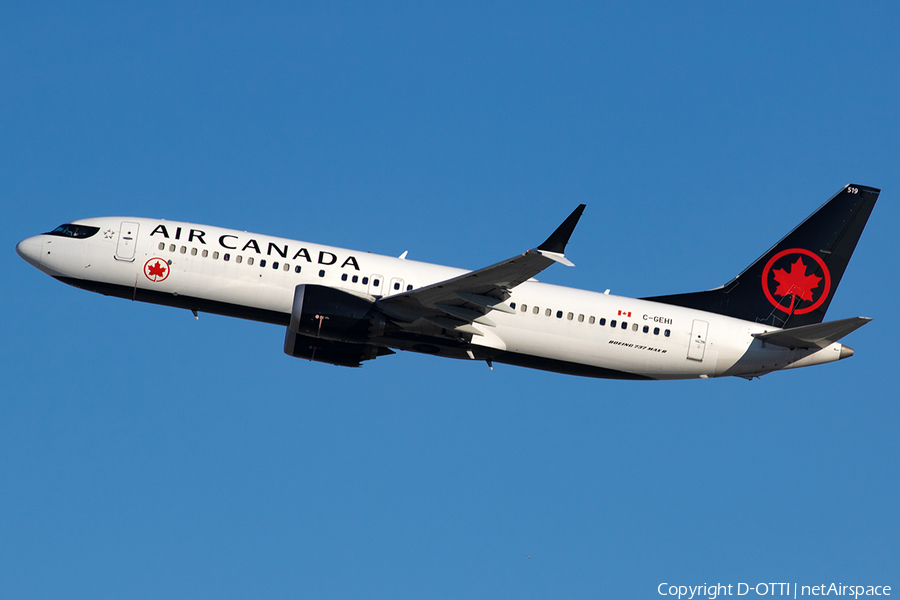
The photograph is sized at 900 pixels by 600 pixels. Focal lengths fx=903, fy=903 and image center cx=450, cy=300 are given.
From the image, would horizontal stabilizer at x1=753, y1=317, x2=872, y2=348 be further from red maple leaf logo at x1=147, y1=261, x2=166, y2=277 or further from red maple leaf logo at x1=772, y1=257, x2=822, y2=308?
red maple leaf logo at x1=147, y1=261, x2=166, y2=277

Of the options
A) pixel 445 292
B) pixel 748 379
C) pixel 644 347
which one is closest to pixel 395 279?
pixel 445 292

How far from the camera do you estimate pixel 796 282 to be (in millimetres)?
40094

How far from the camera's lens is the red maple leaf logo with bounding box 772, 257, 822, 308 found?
39.9 meters

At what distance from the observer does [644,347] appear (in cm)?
3712

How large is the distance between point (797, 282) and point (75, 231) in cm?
3107

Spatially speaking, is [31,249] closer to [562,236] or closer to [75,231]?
[75,231]

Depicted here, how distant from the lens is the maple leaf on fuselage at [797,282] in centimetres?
3994

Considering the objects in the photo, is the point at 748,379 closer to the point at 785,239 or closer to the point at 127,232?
the point at 785,239

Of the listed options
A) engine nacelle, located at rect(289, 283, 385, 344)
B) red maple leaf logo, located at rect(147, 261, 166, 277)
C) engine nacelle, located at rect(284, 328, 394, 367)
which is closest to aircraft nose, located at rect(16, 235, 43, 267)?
red maple leaf logo, located at rect(147, 261, 166, 277)

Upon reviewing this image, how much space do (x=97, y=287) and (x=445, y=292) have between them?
14.5 m

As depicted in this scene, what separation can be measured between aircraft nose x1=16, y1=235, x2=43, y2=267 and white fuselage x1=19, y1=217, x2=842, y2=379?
4 centimetres

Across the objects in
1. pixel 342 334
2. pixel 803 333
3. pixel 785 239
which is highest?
pixel 785 239

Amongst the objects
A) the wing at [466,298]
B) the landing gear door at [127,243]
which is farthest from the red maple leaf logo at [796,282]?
the landing gear door at [127,243]

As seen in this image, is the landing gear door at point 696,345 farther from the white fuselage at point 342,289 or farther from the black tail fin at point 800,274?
the black tail fin at point 800,274
